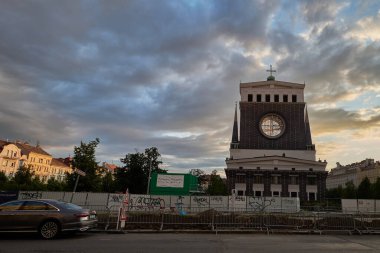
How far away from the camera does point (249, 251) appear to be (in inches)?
412

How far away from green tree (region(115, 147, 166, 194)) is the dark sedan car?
53581mm

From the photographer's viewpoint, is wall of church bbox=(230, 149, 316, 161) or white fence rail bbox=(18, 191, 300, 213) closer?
white fence rail bbox=(18, 191, 300, 213)

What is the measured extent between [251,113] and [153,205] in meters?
46.1

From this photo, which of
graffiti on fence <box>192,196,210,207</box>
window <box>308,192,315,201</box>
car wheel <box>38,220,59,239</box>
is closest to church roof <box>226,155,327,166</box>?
window <box>308,192,315,201</box>

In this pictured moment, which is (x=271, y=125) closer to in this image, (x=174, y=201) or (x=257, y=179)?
(x=257, y=179)

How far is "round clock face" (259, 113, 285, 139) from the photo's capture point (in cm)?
7550

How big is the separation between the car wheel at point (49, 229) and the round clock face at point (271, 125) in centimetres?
6632

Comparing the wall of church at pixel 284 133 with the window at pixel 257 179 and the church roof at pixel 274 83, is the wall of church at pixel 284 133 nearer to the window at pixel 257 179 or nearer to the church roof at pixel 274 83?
the church roof at pixel 274 83

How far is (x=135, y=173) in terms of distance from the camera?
67.2 m

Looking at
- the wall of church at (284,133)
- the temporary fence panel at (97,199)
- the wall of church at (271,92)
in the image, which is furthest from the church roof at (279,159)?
the temporary fence panel at (97,199)

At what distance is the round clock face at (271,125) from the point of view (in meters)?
75.5

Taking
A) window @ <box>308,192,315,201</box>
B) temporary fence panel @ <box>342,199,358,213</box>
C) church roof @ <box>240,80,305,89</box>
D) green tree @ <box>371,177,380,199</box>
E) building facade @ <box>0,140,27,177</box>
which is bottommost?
temporary fence panel @ <box>342,199,358,213</box>

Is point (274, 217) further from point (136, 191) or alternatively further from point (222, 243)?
point (136, 191)

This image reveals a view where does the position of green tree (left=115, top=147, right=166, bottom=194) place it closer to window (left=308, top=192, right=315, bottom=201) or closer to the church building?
the church building
